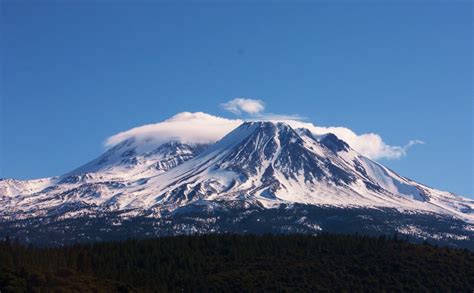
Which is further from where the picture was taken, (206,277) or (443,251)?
(443,251)

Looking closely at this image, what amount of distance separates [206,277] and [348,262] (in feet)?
88.8

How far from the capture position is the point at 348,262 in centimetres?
15250

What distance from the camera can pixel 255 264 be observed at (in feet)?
489

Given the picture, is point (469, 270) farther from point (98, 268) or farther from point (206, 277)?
point (98, 268)

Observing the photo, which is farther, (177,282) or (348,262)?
(348,262)

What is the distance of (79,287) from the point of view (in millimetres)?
106000

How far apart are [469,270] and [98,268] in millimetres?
62418

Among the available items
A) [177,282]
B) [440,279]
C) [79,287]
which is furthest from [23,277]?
[440,279]

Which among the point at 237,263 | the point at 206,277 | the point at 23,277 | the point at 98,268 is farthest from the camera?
the point at 237,263

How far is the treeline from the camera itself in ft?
413

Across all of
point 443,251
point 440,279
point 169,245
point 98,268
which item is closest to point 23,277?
point 98,268

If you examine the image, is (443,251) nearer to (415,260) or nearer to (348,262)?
(415,260)

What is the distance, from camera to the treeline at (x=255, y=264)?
12581 cm

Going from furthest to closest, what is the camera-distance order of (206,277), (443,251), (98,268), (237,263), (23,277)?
1. (443,251)
2. (237,263)
3. (206,277)
4. (98,268)
5. (23,277)
